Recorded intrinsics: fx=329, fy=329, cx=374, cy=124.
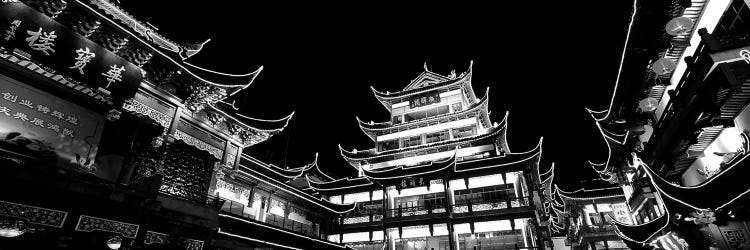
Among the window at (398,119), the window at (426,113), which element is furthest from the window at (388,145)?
the window at (426,113)

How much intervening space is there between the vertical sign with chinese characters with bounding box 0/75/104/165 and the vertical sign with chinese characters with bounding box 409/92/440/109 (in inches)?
1035

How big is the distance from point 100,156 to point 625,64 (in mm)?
19882

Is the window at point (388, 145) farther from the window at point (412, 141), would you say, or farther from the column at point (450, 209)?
the column at point (450, 209)

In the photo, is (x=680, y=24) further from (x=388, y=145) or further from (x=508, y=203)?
(x=388, y=145)

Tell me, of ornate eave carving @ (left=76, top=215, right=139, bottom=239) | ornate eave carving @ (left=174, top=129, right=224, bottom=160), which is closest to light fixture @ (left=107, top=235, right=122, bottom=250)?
ornate eave carving @ (left=76, top=215, right=139, bottom=239)

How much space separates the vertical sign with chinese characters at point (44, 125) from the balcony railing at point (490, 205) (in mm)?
21092

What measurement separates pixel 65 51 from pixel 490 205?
2339 cm

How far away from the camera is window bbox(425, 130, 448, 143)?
30.8m

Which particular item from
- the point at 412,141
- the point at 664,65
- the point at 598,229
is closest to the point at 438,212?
the point at 412,141

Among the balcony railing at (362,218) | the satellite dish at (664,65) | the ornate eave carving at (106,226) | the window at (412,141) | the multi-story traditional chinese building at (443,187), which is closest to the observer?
the ornate eave carving at (106,226)

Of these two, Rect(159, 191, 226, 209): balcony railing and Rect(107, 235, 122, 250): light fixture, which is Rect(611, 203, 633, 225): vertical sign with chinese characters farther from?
Rect(107, 235, 122, 250): light fixture

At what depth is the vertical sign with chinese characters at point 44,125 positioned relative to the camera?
850 cm

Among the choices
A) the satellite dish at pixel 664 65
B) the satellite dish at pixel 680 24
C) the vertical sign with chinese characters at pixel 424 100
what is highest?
the vertical sign with chinese characters at pixel 424 100

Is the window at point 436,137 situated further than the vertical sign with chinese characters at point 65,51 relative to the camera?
Yes
